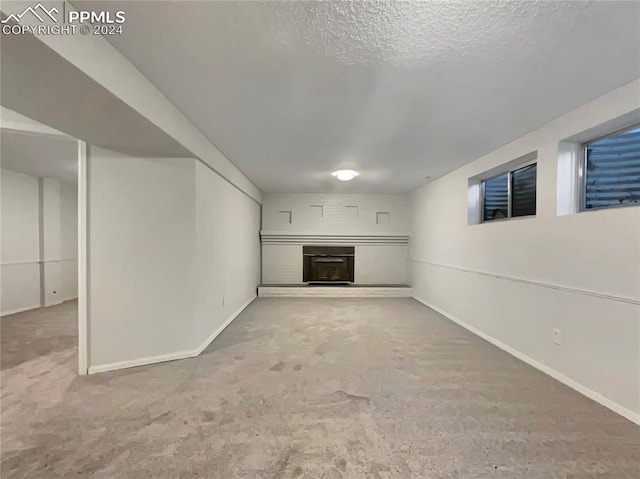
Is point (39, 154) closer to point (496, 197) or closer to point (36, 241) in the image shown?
point (36, 241)

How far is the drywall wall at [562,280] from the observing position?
204 centimetres

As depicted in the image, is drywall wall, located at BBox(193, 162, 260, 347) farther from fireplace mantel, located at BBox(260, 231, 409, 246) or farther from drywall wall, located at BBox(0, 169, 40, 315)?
drywall wall, located at BBox(0, 169, 40, 315)

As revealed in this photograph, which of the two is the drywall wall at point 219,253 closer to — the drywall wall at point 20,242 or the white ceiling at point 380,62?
the white ceiling at point 380,62

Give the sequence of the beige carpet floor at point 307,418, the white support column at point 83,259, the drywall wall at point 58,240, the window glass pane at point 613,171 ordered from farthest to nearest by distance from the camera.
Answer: the drywall wall at point 58,240
the white support column at point 83,259
the window glass pane at point 613,171
the beige carpet floor at point 307,418

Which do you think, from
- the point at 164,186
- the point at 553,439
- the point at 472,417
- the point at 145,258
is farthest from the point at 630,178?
the point at 145,258

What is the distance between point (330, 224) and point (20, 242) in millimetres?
5263

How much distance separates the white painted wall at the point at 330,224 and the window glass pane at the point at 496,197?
9.15 ft

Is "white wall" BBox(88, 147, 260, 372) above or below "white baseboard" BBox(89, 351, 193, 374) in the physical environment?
above

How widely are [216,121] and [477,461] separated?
2907 mm

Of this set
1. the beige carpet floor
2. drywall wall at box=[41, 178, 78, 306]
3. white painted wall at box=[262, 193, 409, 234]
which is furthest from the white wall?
drywall wall at box=[41, 178, 78, 306]

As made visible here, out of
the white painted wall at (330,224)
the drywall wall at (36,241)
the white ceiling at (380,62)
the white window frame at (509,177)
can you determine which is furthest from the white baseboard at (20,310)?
the white window frame at (509,177)

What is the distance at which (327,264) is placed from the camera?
685cm

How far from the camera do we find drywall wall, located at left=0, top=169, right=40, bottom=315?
15.2ft

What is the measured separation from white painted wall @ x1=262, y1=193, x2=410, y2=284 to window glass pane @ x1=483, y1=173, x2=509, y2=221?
2.79 meters
